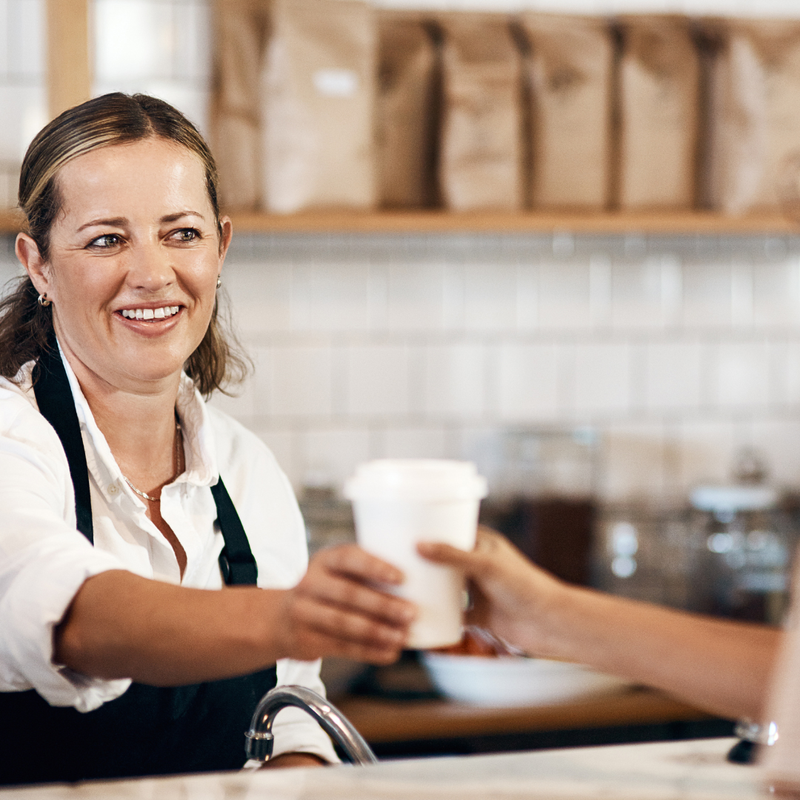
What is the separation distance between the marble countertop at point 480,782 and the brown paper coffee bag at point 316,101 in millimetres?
941

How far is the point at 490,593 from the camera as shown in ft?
1.90

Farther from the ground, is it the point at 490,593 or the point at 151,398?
the point at 151,398

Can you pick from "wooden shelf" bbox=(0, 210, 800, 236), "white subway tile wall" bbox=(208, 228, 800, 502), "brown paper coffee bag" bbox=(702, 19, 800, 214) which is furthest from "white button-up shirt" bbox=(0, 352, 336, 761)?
"brown paper coffee bag" bbox=(702, 19, 800, 214)

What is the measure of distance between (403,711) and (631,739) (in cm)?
32

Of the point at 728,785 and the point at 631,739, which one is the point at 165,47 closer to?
the point at 631,739

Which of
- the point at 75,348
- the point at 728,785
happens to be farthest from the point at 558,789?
the point at 75,348

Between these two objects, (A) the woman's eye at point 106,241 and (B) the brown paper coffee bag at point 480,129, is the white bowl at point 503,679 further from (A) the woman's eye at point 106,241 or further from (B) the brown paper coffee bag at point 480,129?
(A) the woman's eye at point 106,241

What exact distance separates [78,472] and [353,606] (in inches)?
10.0

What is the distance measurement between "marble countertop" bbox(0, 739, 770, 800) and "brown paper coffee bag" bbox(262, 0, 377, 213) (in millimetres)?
941

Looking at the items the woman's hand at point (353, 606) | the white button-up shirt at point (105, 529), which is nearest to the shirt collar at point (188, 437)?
the white button-up shirt at point (105, 529)

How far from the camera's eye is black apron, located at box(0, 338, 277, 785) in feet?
2.18

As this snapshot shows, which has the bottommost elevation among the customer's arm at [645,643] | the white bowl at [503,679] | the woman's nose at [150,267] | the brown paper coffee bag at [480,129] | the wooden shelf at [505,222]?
the white bowl at [503,679]

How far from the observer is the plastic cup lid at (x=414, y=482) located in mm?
480

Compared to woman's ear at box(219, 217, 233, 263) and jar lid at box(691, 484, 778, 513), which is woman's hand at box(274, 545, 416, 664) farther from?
jar lid at box(691, 484, 778, 513)
